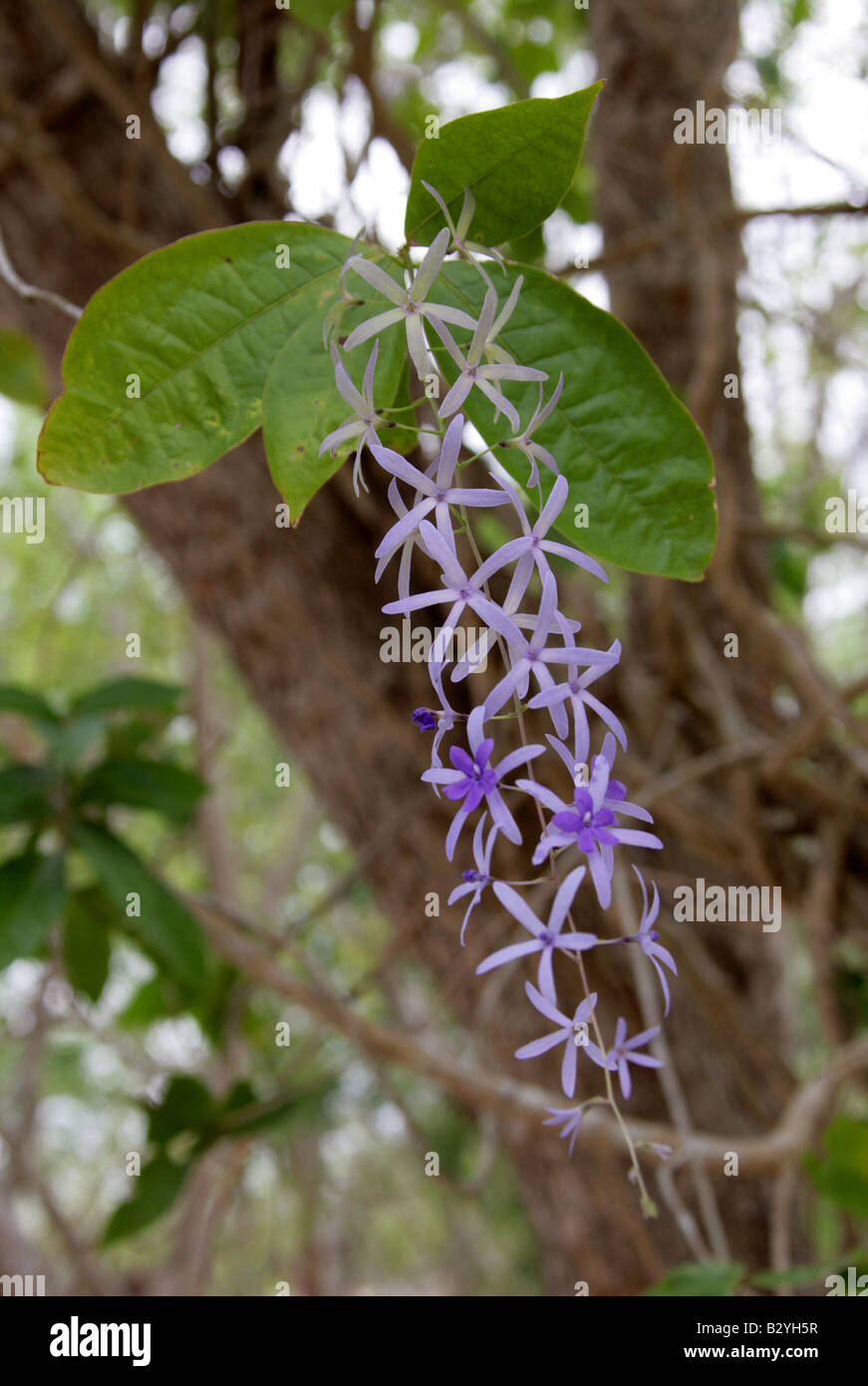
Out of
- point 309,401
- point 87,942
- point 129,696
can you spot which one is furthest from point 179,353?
point 87,942

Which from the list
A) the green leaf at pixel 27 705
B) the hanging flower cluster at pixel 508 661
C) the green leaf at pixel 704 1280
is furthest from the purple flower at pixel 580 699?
the green leaf at pixel 27 705

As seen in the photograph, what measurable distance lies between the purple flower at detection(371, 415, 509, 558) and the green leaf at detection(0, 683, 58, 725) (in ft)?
3.14

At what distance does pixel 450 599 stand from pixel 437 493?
0.11 ft

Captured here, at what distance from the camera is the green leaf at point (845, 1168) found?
98 centimetres

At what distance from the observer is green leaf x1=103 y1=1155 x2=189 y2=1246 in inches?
52.1

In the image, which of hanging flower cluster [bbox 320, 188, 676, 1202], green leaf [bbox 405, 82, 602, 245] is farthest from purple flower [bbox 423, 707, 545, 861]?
green leaf [bbox 405, 82, 602, 245]

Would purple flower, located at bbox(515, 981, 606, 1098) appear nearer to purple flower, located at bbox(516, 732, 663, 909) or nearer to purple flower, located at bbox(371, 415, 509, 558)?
purple flower, located at bbox(516, 732, 663, 909)

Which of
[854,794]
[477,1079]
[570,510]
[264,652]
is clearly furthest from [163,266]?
[854,794]

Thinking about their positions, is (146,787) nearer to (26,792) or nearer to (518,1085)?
(26,792)

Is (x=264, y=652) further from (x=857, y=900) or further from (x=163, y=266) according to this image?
(x=163, y=266)

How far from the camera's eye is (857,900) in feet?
4.20

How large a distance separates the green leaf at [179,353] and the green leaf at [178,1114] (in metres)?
1.11

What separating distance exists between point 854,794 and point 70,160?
3.82ft

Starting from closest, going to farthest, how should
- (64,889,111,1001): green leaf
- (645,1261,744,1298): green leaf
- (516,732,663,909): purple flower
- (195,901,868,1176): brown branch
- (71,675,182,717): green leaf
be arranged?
(516,732,663,909): purple flower
(645,1261,744,1298): green leaf
(195,901,868,1176): brown branch
(71,675,182,717): green leaf
(64,889,111,1001): green leaf
